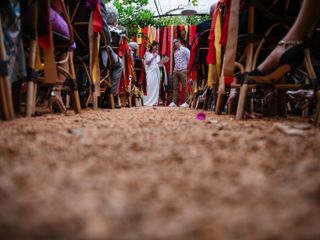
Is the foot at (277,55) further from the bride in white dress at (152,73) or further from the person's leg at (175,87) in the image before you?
the bride in white dress at (152,73)

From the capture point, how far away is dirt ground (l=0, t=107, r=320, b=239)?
0.86ft

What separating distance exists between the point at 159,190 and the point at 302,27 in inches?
39.3

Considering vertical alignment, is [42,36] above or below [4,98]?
above

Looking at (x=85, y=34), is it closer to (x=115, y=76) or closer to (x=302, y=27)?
(x=115, y=76)

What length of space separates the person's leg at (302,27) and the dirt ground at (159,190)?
605 mm

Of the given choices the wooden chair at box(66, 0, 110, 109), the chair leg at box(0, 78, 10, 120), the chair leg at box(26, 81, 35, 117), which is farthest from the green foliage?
the chair leg at box(0, 78, 10, 120)

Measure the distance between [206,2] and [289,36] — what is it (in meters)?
7.99

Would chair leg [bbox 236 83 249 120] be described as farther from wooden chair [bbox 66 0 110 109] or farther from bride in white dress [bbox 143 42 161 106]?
bride in white dress [bbox 143 42 161 106]

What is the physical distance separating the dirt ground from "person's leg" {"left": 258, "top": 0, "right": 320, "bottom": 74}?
0.60 meters

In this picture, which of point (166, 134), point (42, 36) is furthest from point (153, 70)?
point (166, 134)

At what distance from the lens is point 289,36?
1104mm

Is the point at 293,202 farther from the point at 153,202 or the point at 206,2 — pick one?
the point at 206,2

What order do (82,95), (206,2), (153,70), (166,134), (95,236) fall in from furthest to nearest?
(206,2)
(153,70)
(82,95)
(166,134)
(95,236)

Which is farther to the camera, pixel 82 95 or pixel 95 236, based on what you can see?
pixel 82 95
